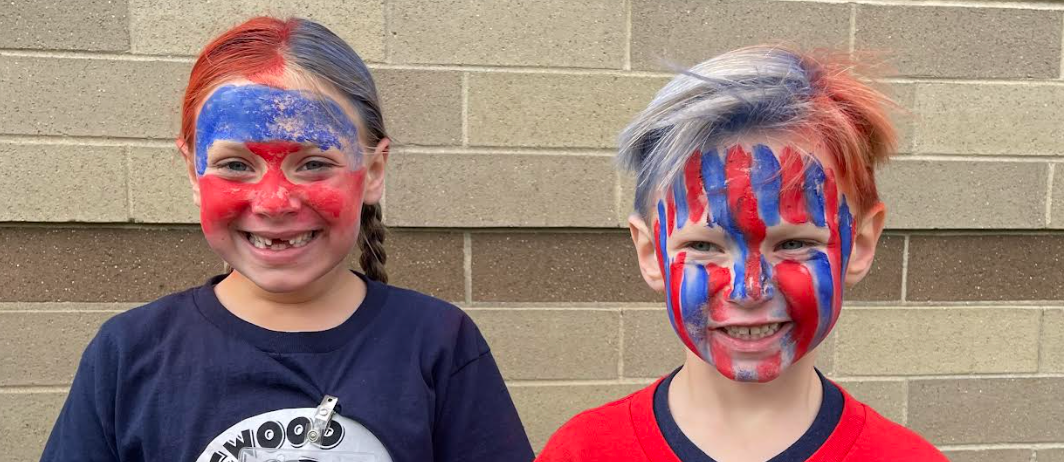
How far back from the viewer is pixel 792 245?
1368mm

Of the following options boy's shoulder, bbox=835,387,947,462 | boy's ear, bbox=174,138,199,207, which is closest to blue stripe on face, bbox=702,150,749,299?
boy's shoulder, bbox=835,387,947,462

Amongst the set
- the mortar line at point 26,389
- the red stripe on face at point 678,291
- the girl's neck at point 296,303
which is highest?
the red stripe on face at point 678,291

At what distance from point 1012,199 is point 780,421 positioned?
2.08 m

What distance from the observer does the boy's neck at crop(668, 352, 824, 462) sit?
4.77ft

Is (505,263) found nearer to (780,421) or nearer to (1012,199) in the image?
(780,421)

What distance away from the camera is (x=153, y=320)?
1.75 m

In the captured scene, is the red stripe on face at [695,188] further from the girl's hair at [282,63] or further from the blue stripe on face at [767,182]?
the girl's hair at [282,63]

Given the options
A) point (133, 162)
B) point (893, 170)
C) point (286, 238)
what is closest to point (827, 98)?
point (286, 238)

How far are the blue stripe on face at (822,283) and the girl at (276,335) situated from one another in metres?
0.80

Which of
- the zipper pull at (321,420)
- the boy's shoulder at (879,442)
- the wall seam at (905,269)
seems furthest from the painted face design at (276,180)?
the wall seam at (905,269)

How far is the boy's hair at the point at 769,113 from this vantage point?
1.35 m

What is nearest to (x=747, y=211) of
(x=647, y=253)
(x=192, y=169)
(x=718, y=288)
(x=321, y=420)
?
(x=718, y=288)

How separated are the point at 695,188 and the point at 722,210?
0.06m

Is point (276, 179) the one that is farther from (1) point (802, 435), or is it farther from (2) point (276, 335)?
(1) point (802, 435)
